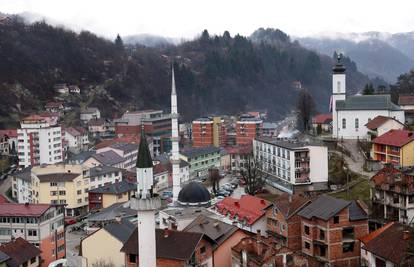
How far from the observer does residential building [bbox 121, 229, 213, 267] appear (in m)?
27.6

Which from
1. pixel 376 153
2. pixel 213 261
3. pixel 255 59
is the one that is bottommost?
pixel 213 261

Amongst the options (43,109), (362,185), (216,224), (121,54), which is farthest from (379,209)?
(121,54)

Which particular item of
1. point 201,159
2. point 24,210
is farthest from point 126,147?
point 24,210

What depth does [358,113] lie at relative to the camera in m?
54.9

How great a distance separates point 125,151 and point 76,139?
43.9 feet

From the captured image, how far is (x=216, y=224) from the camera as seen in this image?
31.0 metres

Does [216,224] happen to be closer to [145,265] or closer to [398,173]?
[145,265]

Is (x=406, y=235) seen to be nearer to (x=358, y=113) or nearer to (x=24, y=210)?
(x=24, y=210)

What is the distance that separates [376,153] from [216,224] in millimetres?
21238

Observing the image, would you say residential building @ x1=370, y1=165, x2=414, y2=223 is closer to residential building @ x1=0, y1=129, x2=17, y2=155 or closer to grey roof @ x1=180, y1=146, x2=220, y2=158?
grey roof @ x1=180, y1=146, x2=220, y2=158

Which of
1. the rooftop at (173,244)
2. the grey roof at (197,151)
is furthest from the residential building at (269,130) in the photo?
the rooftop at (173,244)

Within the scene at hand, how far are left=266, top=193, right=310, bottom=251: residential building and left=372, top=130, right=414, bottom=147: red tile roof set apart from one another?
48.6 feet

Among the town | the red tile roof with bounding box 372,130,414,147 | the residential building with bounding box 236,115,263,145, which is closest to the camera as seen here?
the town

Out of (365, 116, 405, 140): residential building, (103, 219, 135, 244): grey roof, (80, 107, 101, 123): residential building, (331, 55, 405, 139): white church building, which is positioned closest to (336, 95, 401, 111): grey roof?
(331, 55, 405, 139): white church building
